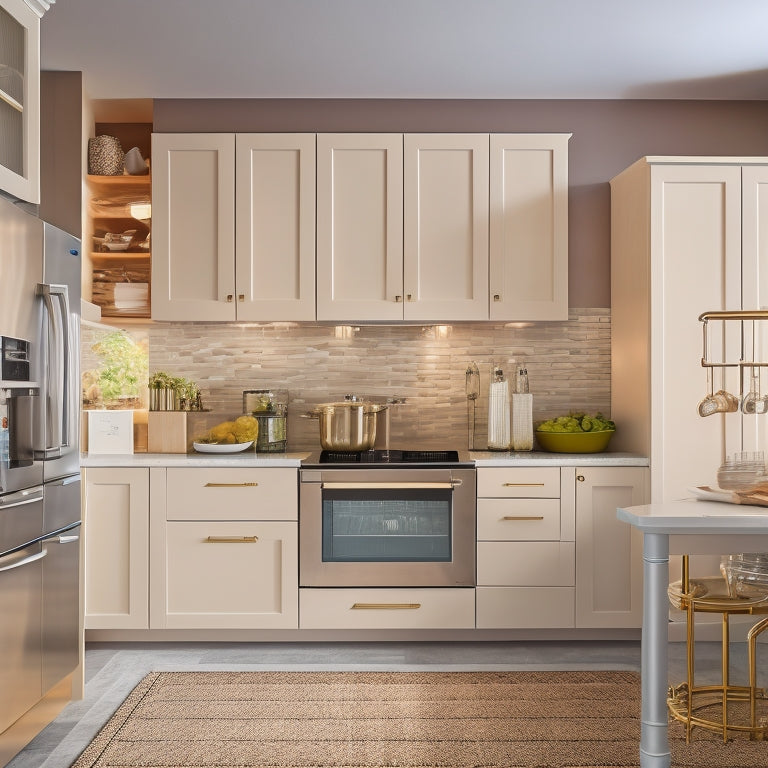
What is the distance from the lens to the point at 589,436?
12.2ft

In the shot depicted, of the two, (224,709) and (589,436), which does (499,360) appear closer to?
(589,436)

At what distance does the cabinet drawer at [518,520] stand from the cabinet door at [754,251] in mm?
906

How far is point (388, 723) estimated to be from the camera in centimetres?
277

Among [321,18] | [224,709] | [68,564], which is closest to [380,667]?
[224,709]

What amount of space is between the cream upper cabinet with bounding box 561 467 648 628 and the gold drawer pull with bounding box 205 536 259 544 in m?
1.40

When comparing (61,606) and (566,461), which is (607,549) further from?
(61,606)

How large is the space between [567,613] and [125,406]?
2.37 metres

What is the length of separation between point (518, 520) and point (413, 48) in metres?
2.08

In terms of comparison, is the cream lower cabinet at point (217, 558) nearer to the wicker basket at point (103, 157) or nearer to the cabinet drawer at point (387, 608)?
the cabinet drawer at point (387, 608)

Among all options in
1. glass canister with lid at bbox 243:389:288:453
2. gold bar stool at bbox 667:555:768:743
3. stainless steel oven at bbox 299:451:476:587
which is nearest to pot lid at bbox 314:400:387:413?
glass canister with lid at bbox 243:389:288:453

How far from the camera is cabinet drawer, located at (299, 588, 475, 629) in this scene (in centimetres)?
350

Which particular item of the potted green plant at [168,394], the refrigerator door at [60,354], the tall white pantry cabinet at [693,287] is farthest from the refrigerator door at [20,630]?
the tall white pantry cabinet at [693,287]

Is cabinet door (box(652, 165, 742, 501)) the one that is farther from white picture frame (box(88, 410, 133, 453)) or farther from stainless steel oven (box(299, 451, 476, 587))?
white picture frame (box(88, 410, 133, 453))

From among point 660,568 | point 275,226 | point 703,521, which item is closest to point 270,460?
point 275,226
